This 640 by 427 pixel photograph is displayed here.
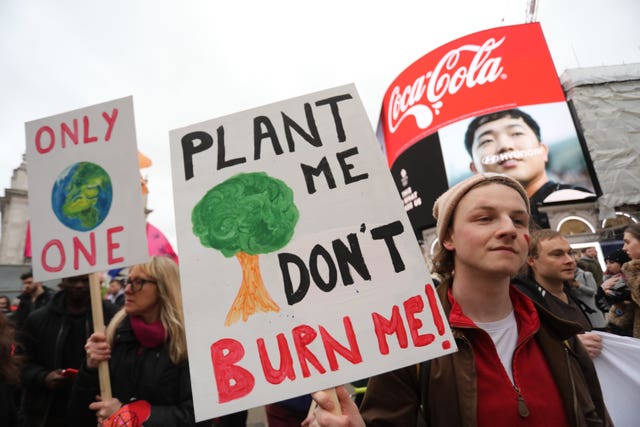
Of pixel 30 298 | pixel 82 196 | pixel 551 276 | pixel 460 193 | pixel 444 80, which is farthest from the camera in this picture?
Answer: pixel 444 80

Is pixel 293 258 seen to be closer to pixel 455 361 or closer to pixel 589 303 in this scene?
pixel 455 361

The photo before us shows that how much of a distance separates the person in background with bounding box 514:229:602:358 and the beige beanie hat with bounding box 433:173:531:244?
1.25 metres

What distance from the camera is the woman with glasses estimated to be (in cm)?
199

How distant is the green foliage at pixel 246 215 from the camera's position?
1349 mm

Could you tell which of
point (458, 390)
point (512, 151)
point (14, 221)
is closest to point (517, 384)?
point (458, 390)

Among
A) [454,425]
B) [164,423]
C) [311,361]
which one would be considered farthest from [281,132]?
[164,423]

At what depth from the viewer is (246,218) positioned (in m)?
1.39

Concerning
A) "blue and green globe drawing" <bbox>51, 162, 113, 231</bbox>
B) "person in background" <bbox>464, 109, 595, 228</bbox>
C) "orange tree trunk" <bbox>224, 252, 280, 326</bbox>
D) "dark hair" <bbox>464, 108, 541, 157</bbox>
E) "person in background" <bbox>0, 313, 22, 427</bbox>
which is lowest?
"person in background" <bbox>0, 313, 22, 427</bbox>

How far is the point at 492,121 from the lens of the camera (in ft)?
53.5

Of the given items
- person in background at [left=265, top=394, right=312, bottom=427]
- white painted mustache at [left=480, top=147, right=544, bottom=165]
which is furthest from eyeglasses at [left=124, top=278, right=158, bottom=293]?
white painted mustache at [left=480, top=147, right=544, bottom=165]

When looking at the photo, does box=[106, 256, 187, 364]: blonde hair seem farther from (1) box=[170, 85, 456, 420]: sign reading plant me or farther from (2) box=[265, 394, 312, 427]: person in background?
(1) box=[170, 85, 456, 420]: sign reading plant me

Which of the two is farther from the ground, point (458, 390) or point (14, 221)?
point (14, 221)

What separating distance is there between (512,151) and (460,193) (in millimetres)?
16049

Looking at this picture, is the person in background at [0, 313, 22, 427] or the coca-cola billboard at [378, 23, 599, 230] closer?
the person in background at [0, 313, 22, 427]
